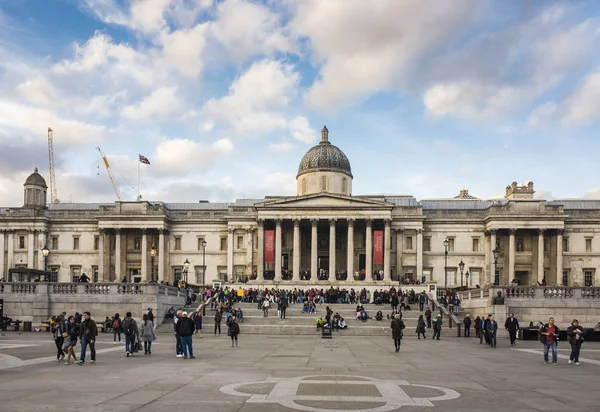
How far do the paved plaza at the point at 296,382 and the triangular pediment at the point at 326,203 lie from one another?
47785 millimetres

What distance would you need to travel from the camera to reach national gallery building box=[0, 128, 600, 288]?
7781 cm

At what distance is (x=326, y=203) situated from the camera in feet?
255

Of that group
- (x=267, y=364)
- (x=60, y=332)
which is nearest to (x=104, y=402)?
(x=267, y=364)

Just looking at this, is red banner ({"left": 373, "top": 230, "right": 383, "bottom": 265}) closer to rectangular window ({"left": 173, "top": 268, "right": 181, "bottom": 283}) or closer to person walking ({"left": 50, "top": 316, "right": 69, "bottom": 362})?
rectangular window ({"left": 173, "top": 268, "right": 181, "bottom": 283})

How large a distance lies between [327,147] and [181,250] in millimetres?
23081

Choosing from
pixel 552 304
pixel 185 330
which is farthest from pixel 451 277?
pixel 185 330

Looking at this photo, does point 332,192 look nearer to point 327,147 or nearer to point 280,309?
point 327,147

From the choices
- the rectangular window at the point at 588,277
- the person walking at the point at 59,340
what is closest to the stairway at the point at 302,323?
the person walking at the point at 59,340

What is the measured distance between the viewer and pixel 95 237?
8662cm

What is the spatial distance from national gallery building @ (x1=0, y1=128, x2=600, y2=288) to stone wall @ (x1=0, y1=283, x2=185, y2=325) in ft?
90.5

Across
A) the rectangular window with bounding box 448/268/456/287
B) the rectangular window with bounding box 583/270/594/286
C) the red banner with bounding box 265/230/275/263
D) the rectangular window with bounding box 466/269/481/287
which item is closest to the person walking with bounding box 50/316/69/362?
Result: the red banner with bounding box 265/230/275/263

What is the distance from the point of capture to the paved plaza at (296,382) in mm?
13711

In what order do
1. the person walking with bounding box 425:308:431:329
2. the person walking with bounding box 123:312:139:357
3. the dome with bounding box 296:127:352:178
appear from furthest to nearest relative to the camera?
the dome with bounding box 296:127:352:178, the person walking with bounding box 425:308:431:329, the person walking with bounding box 123:312:139:357

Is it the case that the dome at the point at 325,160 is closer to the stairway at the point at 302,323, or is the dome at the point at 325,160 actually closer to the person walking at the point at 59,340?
the stairway at the point at 302,323
